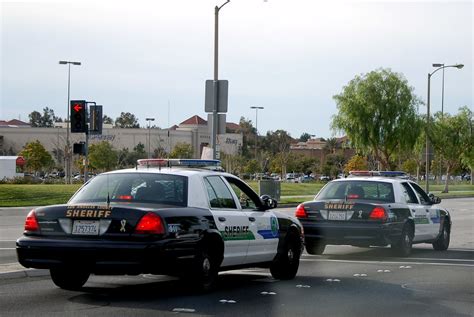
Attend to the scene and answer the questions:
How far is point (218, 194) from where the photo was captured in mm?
11648

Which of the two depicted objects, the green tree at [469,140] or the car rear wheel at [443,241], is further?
the green tree at [469,140]

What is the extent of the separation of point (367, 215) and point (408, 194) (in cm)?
174

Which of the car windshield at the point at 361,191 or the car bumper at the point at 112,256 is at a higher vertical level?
the car windshield at the point at 361,191

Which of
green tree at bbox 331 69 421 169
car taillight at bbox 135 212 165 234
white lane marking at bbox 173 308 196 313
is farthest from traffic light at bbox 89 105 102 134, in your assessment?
green tree at bbox 331 69 421 169

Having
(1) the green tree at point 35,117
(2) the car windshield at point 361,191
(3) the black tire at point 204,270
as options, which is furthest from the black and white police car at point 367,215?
(1) the green tree at point 35,117

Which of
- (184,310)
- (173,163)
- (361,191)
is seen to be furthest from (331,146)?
(184,310)

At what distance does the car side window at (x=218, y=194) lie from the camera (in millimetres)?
11438

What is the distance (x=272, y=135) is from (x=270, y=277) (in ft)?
351

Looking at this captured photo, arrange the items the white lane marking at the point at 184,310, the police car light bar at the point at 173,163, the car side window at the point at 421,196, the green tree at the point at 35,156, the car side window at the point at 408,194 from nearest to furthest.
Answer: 1. the white lane marking at the point at 184,310
2. the police car light bar at the point at 173,163
3. the car side window at the point at 408,194
4. the car side window at the point at 421,196
5. the green tree at the point at 35,156

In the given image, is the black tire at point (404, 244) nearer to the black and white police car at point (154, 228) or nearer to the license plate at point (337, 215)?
the license plate at point (337, 215)

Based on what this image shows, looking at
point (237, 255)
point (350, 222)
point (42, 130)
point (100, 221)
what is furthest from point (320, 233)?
point (42, 130)

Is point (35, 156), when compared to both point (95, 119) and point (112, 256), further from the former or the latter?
point (112, 256)

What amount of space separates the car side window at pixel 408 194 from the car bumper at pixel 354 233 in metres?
0.99

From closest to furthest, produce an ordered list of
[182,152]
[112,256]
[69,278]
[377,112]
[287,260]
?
[112,256] → [69,278] → [287,260] → [377,112] → [182,152]
